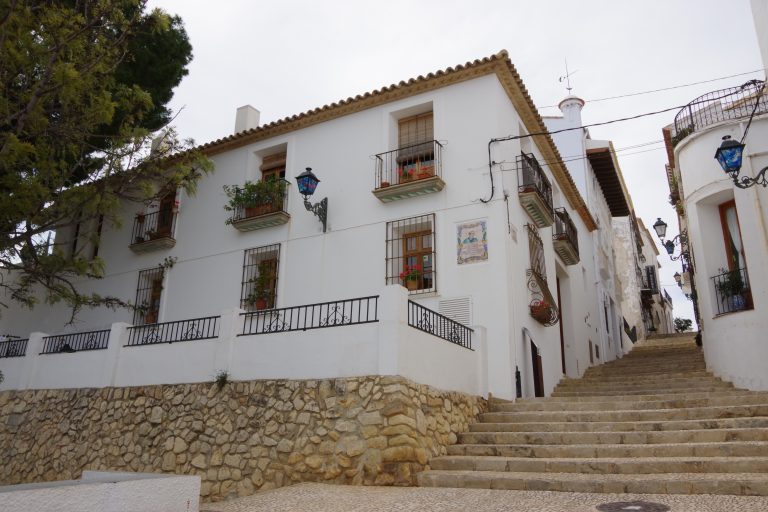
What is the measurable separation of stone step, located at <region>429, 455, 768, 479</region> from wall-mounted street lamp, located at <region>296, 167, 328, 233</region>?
5716 mm

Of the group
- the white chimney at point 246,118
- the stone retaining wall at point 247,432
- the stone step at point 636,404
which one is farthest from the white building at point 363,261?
the white chimney at point 246,118

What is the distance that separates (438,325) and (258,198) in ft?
18.5

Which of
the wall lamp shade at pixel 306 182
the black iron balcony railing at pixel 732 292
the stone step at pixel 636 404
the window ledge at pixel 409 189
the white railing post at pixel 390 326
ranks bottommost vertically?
the stone step at pixel 636 404

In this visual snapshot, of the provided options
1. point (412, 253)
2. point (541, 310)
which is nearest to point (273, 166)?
point (412, 253)

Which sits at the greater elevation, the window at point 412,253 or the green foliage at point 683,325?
the green foliage at point 683,325

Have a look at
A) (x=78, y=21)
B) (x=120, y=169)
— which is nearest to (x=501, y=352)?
(x=120, y=169)

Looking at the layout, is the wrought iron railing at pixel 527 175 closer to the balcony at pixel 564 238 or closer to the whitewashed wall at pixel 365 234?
the whitewashed wall at pixel 365 234

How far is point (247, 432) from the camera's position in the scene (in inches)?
325

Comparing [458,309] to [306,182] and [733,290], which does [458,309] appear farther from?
[733,290]

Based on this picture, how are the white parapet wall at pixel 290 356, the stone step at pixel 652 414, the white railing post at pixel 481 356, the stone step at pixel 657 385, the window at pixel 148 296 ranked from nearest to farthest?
the white parapet wall at pixel 290 356 → the stone step at pixel 652 414 → the white railing post at pixel 481 356 → the stone step at pixel 657 385 → the window at pixel 148 296

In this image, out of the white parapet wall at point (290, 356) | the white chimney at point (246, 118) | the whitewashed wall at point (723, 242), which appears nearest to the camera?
the white parapet wall at point (290, 356)

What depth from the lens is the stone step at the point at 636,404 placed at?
27.9ft

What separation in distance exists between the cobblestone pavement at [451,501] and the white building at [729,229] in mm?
5302

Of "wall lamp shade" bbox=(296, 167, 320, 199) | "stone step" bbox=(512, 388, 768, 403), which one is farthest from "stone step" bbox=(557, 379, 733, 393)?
"wall lamp shade" bbox=(296, 167, 320, 199)
